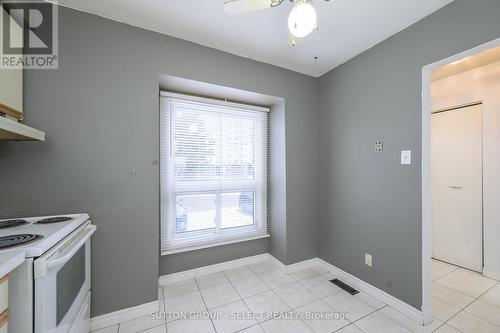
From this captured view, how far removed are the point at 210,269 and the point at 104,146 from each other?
1.81 metres

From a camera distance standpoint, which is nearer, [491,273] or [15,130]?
[15,130]

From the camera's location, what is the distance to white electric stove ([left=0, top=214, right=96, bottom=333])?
0.84 metres

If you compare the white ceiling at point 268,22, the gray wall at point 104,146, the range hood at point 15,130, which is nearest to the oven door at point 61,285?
the gray wall at point 104,146

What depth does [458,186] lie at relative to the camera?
102 inches

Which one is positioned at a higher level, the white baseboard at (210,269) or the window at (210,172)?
the window at (210,172)

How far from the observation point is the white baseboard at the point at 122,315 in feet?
5.28

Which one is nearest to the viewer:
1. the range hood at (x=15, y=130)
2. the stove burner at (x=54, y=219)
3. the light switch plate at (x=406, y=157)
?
the range hood at (x=15, y=130)

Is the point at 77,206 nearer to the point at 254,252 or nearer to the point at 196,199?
the point at 196,199

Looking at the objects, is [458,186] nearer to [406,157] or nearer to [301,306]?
[406,157]

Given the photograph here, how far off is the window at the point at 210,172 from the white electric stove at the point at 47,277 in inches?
38.6

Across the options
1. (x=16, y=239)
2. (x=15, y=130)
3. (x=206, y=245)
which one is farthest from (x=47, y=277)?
(x=206, y=245)

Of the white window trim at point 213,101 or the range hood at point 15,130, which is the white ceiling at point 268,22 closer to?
the white window trim at point 213,101

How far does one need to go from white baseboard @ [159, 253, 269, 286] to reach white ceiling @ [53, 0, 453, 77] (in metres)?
2.56

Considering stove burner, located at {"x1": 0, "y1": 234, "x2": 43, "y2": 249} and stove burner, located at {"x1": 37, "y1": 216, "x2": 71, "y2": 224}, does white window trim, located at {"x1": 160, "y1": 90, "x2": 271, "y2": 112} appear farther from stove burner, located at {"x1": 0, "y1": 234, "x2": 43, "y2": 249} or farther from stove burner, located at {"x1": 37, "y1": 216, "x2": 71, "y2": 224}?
stove burner, located at {"x1": 0, "y1": 234, "x2": 43, "y2": 249}
